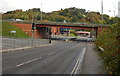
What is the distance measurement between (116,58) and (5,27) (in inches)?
3146

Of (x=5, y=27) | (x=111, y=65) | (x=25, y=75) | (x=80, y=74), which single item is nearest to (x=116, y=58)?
(x=111, y=65)

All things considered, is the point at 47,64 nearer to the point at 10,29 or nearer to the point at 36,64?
the point at 36,64

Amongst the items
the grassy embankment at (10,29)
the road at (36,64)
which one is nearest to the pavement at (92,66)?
the road at (36,64)

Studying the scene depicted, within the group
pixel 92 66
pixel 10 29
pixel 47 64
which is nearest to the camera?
pixel 92 66

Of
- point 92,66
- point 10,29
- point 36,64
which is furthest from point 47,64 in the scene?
point 10,29

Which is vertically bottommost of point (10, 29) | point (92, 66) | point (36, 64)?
point (92, 66)

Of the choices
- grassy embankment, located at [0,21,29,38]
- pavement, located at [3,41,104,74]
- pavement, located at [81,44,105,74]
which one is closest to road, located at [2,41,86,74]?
pavement, located at [3,41,104,74]

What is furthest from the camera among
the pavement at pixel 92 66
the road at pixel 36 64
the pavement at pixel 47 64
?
the pavement at pixel 92 66

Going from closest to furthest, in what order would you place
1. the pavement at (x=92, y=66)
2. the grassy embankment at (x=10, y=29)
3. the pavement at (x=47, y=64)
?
the pavement at (x=47, y=64) → the pavement at (x=92, y=66) → the grassy embankment at (x=10, y=29)

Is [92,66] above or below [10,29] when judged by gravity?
below

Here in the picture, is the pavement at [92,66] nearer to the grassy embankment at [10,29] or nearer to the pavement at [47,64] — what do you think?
the pavement at [47,64]

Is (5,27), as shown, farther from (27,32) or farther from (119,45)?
(119,45)

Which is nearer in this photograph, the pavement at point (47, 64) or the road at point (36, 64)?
the road at point (36, 64)

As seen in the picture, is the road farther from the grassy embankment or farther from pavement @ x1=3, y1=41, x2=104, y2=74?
the grassy embankment
